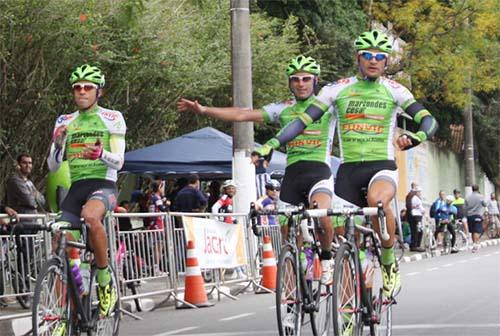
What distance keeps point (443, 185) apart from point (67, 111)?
35.7m

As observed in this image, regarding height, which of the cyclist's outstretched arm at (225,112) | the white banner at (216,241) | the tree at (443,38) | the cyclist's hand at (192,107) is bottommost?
the white banner at (216,241)

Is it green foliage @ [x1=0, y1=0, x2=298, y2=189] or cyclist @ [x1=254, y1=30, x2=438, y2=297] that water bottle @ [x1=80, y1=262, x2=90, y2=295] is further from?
green foliage @ [x1=0, y1=0, x2=298, y2=189]

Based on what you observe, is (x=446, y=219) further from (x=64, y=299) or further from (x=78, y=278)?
(x=64, y=299)

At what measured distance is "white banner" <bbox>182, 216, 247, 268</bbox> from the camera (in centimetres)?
1758

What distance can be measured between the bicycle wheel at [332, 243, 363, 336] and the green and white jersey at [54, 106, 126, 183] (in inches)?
96.6

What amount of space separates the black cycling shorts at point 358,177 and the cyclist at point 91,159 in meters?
1.81

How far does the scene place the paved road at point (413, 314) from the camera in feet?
39.5

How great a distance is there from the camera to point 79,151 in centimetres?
1077

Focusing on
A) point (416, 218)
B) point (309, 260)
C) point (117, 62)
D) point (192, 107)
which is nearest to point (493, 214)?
point (416, 218)

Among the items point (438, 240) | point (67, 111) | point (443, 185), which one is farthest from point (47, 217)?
point (443, 185)

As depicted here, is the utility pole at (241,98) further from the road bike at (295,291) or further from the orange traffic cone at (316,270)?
the road bike at (295,291)

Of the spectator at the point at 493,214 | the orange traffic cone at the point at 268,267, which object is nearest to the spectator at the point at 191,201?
the orange traffic cone at the point at 268,267

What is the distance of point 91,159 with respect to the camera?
10289 mm

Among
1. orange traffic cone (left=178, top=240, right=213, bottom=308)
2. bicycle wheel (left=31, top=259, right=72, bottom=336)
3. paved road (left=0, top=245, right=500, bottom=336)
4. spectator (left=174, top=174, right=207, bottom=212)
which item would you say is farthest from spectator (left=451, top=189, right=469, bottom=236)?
bicycle wheel (left=31, top=259, right=72, bottom=336)
